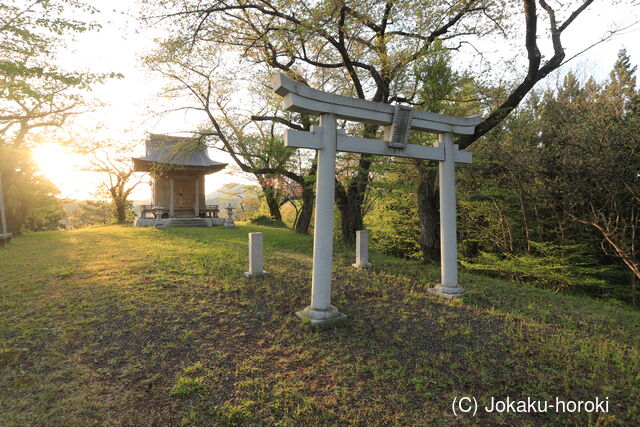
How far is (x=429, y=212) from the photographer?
786 centimetres

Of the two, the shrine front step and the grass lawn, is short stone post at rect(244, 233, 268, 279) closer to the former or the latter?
the grass lawn

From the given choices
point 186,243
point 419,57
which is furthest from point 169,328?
point 419,57

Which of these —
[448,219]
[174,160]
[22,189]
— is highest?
[174,160]

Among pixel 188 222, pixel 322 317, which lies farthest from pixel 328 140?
pixel 188 222

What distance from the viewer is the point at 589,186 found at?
7203 millimetres

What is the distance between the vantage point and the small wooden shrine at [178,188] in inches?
656

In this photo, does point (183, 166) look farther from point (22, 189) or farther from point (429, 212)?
point (429, 212)

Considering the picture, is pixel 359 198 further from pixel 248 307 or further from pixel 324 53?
pixel 248 307

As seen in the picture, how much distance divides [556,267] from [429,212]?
3604mm

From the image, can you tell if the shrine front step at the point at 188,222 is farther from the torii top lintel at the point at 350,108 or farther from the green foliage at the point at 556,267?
the green foliage at the point at 556,267

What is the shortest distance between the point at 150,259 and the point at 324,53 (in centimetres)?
858

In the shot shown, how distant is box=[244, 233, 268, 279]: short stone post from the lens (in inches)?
247

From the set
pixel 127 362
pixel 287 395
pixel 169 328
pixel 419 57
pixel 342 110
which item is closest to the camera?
pixel 287 395

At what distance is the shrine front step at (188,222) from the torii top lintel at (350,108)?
15.1 metres
